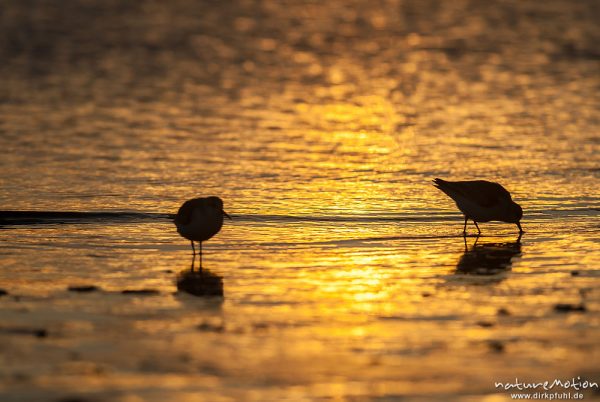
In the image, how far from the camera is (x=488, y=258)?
15.9 metres

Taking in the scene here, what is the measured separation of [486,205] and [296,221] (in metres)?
2.88

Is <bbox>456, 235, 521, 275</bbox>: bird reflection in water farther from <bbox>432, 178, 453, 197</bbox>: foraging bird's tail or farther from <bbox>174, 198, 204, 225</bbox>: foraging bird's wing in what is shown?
<bbox>174, 198, 204, 225</bbox>: foraging bird's wing

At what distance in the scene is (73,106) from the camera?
3138cm

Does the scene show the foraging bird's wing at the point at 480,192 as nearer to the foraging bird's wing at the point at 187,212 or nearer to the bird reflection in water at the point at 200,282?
the foraging bird's wing at the point at 187,212

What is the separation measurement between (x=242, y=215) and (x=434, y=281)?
5.40 metres

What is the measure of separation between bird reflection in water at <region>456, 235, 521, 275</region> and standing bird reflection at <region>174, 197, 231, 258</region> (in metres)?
3.20

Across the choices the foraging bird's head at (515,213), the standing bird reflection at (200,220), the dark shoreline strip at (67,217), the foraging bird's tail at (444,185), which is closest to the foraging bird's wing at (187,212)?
the standing bird reflection at (200,220)

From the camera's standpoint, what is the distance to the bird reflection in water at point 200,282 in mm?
13398

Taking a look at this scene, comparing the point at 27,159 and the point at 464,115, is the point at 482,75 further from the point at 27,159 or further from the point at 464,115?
the point at 27,159

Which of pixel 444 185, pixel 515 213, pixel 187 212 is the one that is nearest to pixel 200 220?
pixel 187 212

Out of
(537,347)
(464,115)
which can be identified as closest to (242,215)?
(537,347)

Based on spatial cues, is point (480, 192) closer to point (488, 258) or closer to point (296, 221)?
point (488, 258)

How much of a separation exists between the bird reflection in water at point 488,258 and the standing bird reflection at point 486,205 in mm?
486

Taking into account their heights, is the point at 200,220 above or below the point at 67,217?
below
